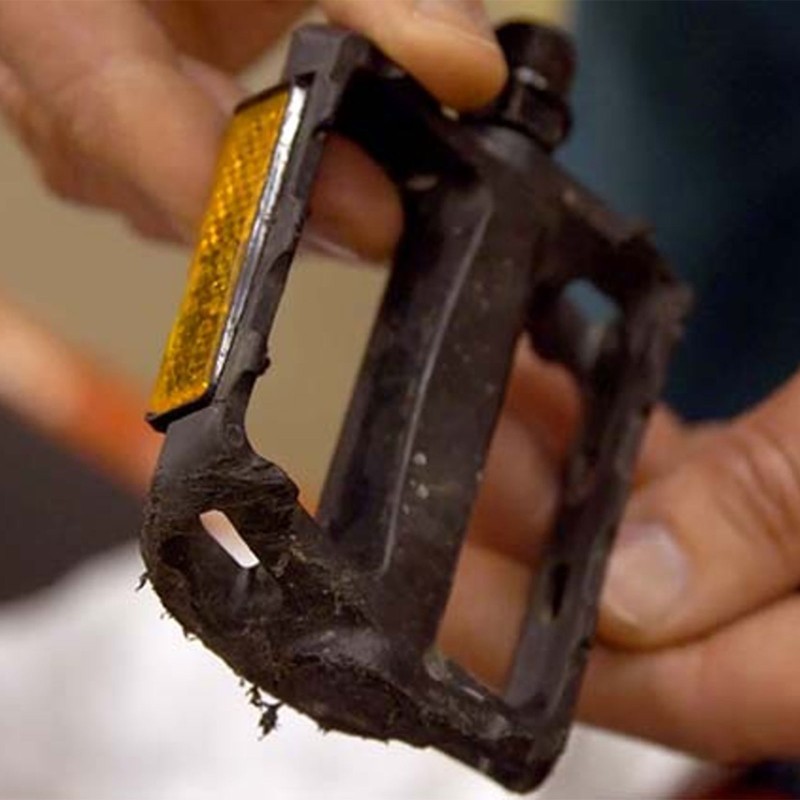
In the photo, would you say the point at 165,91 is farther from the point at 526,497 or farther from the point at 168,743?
the point at 168,743

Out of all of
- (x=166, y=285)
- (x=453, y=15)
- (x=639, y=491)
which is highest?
(x=453, y=15)

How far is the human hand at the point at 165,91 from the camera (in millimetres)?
428

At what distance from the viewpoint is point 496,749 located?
15.9 inches

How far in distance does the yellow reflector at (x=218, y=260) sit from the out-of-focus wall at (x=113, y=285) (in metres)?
0.64

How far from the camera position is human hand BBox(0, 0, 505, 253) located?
0.43m

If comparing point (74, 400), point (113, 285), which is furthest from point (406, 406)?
point (113, 285)

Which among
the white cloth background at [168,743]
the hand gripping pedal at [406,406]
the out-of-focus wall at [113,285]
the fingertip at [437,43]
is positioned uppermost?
the fingertip at [437,43]

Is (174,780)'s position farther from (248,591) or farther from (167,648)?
(248,591)

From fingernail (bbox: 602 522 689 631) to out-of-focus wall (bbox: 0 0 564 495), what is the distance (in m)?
0.56

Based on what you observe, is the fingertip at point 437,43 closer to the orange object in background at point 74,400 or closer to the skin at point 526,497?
the skin at point 526,497

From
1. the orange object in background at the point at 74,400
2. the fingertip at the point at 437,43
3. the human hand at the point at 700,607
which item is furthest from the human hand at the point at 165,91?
the orange object in background at the point at 74,400

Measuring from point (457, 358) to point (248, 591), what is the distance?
3.2 inches

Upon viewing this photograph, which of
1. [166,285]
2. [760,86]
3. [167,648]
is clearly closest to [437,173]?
[760,86]

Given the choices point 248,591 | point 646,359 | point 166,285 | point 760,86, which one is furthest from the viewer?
point 166,285
